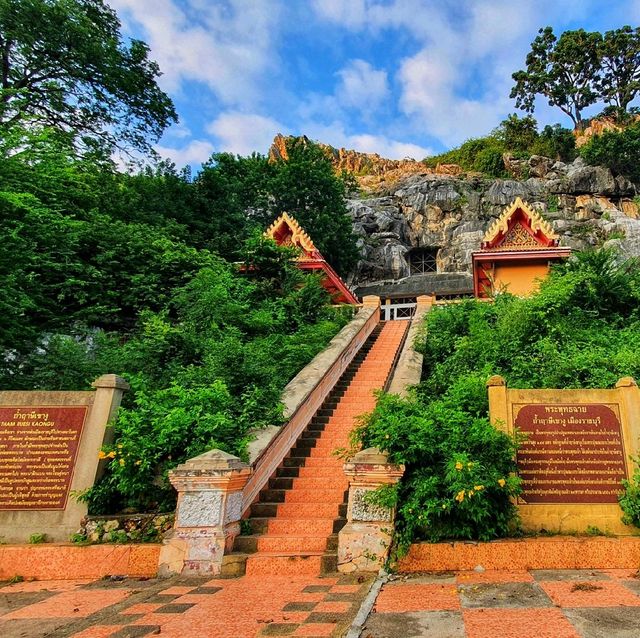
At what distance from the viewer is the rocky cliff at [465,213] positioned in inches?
1378

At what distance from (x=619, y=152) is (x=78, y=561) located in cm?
4828

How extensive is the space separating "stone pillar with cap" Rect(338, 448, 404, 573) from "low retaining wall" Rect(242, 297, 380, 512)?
1.46 metres

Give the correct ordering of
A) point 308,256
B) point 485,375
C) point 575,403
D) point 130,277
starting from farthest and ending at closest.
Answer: point 308,256 → point 130,277 → point 485,375 → point 575,403

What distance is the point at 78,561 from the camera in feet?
16.1

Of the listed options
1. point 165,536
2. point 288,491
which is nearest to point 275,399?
point 288,491

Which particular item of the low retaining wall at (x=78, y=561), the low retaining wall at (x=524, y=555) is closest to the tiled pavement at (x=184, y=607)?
the low retaining wall at (x=78, y=561)

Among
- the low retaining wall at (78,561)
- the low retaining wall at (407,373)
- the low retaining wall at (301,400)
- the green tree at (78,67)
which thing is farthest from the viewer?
the green tree at (78,67)

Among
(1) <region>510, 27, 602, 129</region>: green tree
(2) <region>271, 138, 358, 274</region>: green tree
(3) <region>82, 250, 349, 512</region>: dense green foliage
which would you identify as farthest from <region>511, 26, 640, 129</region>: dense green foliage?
(3) <region>82, 250, 349, 512</region>: dense green foliage

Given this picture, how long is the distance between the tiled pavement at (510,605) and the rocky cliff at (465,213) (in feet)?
96.9

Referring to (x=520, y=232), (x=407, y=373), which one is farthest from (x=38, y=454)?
(x=520, y=232)

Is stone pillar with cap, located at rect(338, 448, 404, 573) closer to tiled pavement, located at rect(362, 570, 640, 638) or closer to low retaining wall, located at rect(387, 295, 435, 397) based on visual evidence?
tiled pavement, located at rect(362, 570, 640, 638)

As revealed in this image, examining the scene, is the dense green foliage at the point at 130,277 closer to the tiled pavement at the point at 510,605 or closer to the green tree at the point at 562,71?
the tiled pavement at the point at 510,605

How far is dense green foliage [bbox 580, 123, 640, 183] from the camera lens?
39.2m

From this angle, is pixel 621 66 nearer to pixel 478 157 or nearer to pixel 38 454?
pixel 478 157
